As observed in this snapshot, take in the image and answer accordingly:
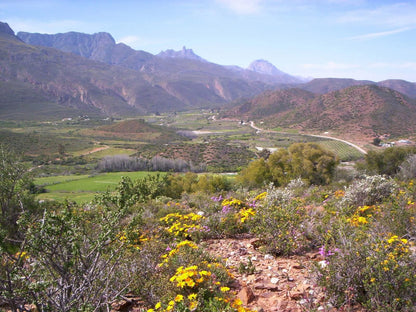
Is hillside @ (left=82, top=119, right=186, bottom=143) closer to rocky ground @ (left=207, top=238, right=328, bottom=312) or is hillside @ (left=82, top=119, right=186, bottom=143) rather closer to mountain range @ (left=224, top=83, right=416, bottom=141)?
mountain range @ (left=224, top=83, right=416, bottom=141)

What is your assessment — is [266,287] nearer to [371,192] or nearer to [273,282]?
[273,282]

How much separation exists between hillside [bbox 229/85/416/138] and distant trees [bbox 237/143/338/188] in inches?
2334

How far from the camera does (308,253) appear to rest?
15.8ft

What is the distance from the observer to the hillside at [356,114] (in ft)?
246

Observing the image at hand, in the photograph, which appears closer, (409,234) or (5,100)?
(409,234)

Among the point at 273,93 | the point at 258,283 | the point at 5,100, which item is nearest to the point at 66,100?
the point at 5,100

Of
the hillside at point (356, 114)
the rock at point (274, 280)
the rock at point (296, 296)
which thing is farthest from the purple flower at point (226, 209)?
the hillside at point (356, 114)

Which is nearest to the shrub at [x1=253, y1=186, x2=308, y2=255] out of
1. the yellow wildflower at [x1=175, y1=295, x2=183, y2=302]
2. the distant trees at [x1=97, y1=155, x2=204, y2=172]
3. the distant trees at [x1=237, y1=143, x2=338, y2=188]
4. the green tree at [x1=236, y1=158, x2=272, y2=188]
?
the yellow wildflower at [x1=175, y1=295, x2=183, y2=302]

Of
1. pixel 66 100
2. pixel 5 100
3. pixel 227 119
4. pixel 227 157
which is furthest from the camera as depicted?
pixel 66 100

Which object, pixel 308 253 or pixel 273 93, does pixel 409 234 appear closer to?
pixel 308 253

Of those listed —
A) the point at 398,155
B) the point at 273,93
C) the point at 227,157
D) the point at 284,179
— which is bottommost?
the point at 227,157

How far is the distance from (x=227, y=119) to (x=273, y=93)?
27636mm

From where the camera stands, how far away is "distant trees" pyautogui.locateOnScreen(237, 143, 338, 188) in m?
20.9

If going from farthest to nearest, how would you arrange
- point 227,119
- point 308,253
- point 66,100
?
point 66,100, point 227,119, point 308,253
